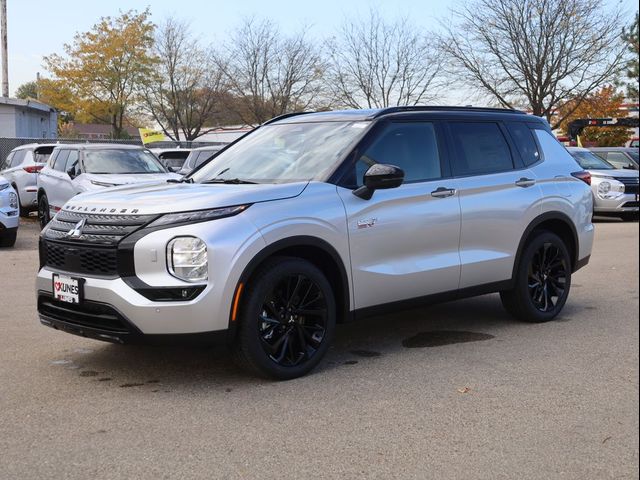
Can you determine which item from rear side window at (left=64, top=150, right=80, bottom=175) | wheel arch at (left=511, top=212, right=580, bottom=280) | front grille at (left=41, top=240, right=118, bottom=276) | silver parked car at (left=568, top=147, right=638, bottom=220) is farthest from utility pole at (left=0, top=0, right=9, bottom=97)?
wheel arch at (left=511, top=212, right=580, bottom=280)

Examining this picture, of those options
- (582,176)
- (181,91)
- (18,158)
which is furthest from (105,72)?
(582,176)

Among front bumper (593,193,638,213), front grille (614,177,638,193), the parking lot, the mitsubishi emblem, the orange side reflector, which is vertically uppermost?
the mitsubishi emblem

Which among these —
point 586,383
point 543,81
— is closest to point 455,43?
point 543,81

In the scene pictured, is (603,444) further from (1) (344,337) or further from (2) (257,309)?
(1) (344,337)

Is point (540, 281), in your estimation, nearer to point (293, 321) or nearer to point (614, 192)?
point (293, 321)

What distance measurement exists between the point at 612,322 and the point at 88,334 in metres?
4.45

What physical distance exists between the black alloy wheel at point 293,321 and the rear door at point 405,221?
1.20ft

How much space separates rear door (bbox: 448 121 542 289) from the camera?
20.0 feet

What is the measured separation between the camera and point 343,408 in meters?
4.46

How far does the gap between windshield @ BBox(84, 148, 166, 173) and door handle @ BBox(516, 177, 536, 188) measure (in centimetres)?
901

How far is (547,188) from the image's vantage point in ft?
22.2

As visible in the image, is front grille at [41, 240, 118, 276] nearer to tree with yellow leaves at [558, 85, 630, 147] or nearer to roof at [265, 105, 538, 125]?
roof at [265, 105, 538, 125]

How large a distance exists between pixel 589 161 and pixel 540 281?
1384cm

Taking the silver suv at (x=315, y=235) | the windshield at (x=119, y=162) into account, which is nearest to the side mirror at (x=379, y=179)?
the silver suv at (x=315, y=235)
